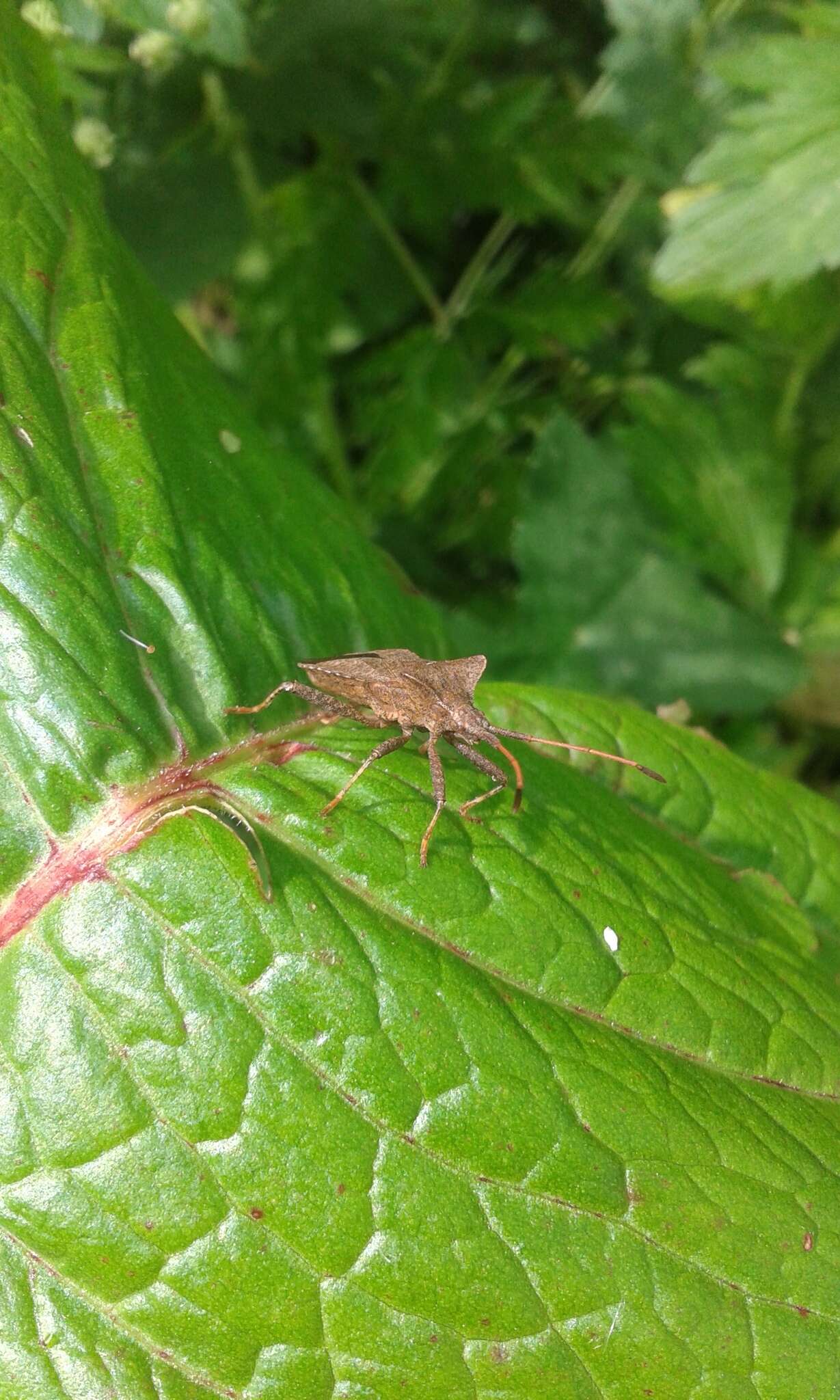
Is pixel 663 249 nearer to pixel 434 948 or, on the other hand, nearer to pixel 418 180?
pixel 418 180

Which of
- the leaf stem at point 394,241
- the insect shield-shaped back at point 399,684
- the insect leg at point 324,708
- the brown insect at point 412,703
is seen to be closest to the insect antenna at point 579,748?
the brown insect at point 412,703

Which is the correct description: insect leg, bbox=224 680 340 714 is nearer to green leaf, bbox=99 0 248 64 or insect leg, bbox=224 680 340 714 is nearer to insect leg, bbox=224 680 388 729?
insect leg, bbox=224 680 388 729

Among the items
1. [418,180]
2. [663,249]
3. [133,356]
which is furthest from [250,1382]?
[418,180]

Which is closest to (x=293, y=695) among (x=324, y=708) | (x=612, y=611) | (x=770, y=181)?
(x=324, y=708)

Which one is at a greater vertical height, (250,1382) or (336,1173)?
(336,1173)

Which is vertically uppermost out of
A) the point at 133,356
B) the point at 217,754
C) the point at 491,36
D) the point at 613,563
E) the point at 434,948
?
the point at 491,36

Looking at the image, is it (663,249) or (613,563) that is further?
(613,563)
